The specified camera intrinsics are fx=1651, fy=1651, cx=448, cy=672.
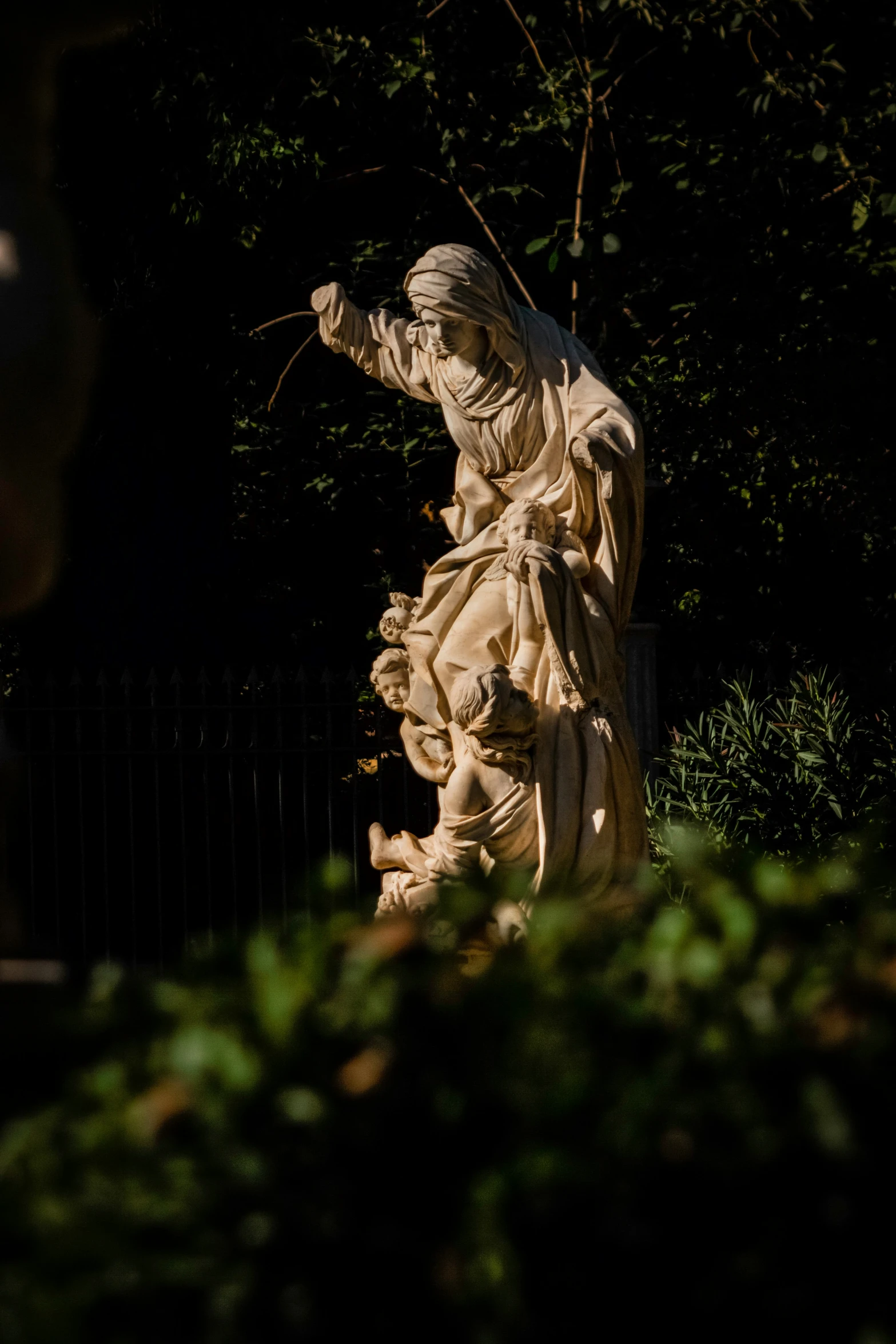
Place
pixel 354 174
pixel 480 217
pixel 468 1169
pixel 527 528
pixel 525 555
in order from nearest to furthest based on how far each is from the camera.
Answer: pixel 468 1169 → pixel 525 555 → pixel 527 528 → pixel 480 217 → pixel 354 174

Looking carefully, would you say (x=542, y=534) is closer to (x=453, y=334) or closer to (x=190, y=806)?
(x=453, y=334)

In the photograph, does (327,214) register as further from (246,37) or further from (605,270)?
(605,270)

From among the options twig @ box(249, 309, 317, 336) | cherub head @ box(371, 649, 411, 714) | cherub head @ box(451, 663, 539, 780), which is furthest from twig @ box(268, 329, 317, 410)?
cherub head @ box(451, 663, 539, 780)

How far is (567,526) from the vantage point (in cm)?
538

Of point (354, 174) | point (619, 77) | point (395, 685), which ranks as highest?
point (619, 77)

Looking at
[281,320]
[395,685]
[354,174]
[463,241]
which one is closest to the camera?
[395,685]

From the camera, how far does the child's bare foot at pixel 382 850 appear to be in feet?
19.4

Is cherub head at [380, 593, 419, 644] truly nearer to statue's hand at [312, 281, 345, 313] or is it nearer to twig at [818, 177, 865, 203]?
statue's hand at [312, 281, 345, 313]

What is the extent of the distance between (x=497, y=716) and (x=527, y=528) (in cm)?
66

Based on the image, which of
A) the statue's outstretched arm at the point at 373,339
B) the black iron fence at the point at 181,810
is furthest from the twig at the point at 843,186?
the statue's outstretched arm at the point at 373,339

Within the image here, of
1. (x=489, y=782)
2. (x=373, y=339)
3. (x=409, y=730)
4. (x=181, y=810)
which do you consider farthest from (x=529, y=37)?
(x=489, y=782)

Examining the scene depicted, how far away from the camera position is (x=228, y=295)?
11570mm

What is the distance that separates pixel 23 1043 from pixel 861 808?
6.65 m

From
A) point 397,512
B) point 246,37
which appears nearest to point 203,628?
point 397,512
